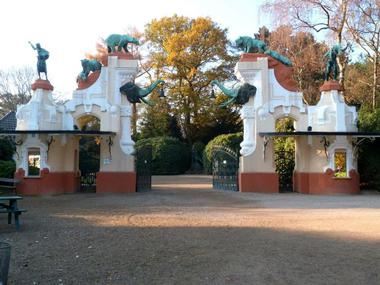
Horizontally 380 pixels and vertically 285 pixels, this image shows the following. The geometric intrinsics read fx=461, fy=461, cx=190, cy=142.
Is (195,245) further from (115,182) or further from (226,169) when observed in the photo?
(226,169)

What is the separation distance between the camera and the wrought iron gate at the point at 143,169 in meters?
22.7

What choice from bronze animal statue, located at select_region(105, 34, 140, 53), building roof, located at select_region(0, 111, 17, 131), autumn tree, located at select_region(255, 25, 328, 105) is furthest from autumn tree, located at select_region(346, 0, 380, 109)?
building roof, located at select_region(0, 111, 17, 131)

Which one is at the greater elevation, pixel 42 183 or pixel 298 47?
pixel 298 47

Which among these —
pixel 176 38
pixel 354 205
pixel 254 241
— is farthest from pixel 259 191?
pixel 176 38

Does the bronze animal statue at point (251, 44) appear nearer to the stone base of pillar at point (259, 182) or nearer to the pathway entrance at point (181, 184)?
the stone base of pillar at point (259, 182)

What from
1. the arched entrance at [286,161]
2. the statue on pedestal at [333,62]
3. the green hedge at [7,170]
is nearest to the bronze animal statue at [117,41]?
the green hedge at [7,170]

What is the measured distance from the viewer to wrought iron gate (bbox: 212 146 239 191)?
22.9m

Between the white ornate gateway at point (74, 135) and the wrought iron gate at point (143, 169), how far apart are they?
1.02 meters

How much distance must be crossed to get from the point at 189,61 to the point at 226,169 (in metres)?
20.3

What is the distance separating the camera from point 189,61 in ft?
137

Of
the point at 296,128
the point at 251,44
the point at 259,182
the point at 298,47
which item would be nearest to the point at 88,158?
the point at 259,182

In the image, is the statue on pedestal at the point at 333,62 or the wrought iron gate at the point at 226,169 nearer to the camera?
the statue on pedestal at the point at 333,62

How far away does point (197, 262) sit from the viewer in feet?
23.3

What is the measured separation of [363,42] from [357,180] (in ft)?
27.8
